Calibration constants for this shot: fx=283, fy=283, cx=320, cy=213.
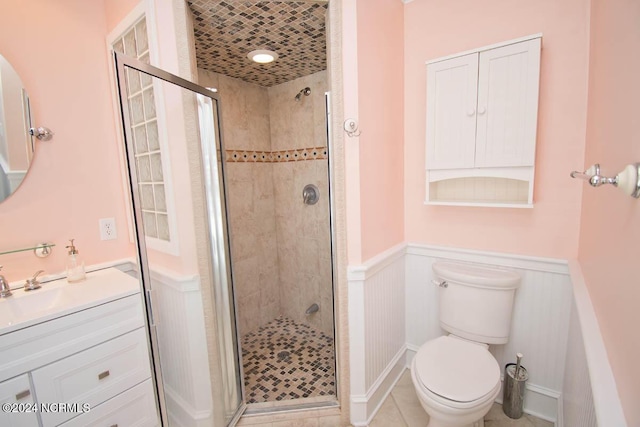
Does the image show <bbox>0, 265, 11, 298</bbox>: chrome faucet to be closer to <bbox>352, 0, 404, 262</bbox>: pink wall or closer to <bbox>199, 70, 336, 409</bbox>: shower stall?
<bbox>199, 70, 336, 409</bbox>: shower stall

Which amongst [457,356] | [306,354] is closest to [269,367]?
[306,354]

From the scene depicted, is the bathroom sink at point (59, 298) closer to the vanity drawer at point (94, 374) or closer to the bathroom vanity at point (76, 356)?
the bathroom vanity at point (76, 356)

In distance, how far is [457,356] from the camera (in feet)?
4.88

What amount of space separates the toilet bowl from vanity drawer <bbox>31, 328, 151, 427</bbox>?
137 centimetres

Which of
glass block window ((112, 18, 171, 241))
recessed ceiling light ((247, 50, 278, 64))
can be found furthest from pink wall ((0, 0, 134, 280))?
recessed ceiling light ((247, 50, 278, 64))

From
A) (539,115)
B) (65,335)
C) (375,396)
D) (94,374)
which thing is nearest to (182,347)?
(94,374)

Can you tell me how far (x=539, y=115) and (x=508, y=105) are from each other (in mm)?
179

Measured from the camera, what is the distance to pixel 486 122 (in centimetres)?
157

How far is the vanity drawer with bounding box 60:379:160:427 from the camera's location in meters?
1.23

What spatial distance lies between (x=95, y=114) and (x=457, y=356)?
2.38 metres

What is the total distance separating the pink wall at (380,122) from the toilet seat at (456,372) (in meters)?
0.61

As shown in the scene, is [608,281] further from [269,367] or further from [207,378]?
[269,367]

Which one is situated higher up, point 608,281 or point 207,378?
point 608,281

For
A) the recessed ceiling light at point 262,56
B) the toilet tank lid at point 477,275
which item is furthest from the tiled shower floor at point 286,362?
the recessed ceiling light at point 262,56
